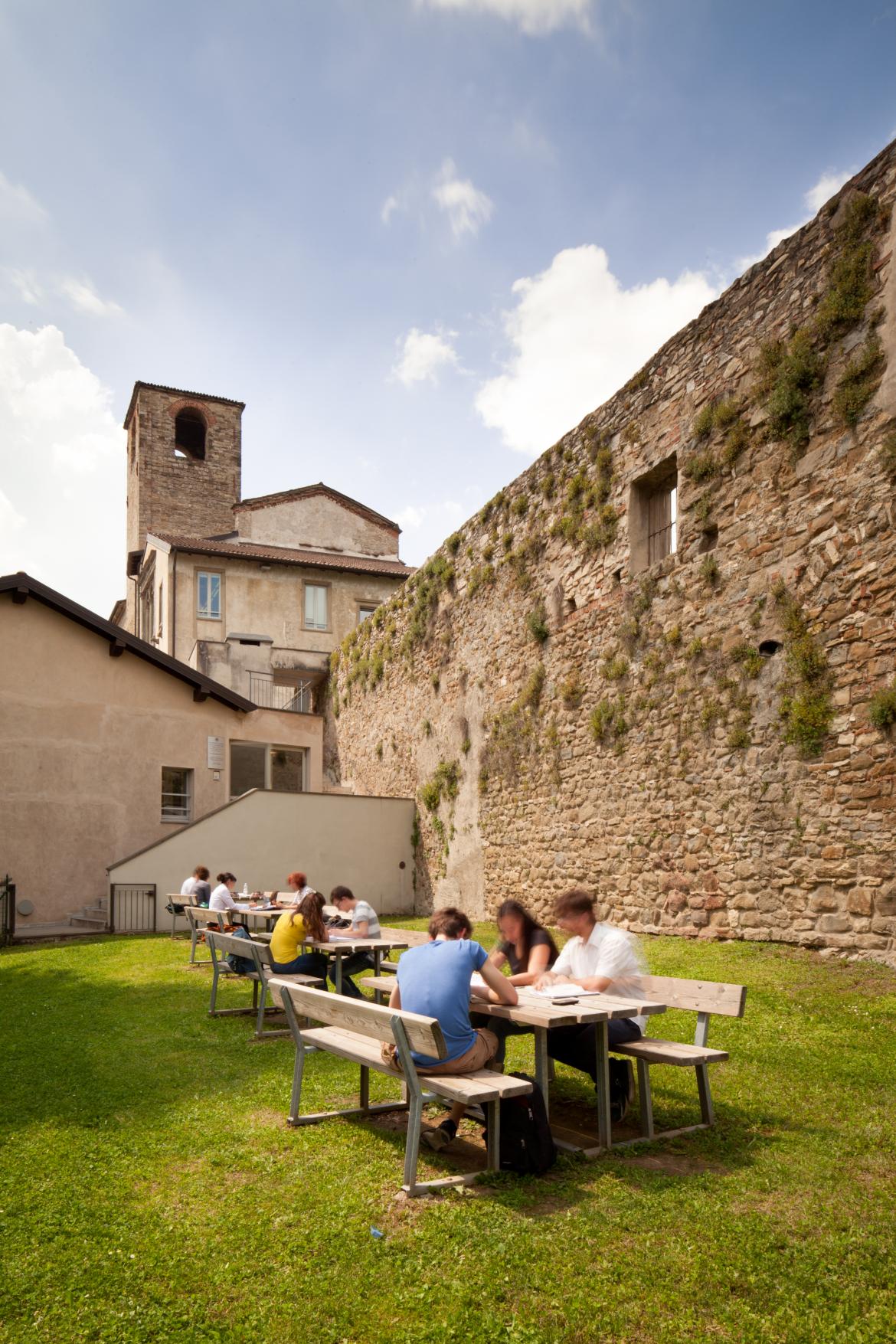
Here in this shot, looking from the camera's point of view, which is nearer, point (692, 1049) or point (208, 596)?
point (692, 1049)

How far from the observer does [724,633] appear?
34.8 ft

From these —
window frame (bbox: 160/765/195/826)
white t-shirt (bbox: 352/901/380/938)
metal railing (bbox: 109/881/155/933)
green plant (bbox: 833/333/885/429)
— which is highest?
green plant (bbox: 833/333/885/429)

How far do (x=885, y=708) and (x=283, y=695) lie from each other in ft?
74.6

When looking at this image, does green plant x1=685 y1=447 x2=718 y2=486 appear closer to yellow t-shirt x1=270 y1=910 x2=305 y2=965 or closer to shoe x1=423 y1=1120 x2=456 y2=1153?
yellow t-shirt x1=270 y1=910 x2=305 y2=965

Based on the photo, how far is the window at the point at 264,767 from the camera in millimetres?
21766

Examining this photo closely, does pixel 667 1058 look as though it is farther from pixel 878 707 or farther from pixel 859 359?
pixel 859 359

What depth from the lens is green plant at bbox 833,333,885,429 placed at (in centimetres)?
877

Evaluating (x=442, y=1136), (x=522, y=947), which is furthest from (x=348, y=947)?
(x=442, y=1136)

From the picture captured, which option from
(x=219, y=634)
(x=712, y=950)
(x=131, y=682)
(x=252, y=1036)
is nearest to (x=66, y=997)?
(x=252, y=1036)

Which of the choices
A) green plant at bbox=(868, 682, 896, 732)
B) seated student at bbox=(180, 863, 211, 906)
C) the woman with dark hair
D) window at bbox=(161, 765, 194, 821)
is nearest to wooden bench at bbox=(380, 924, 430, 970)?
the woman with dark hair

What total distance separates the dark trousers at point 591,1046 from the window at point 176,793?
15771 mm

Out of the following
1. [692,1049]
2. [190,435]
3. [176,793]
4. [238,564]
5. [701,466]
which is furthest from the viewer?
[190,435]

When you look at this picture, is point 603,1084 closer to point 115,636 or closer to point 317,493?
point 115,636

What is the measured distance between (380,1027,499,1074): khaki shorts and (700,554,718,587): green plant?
7231 millimetres
